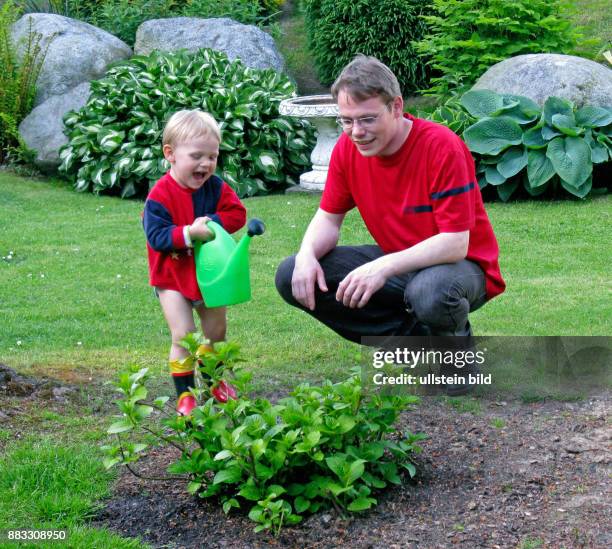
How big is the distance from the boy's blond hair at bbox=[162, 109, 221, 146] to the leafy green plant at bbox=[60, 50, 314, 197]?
15.3 ft

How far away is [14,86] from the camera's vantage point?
9.85 metres

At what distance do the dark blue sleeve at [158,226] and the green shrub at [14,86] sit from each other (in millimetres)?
6207

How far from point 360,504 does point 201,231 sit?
1.29 metres

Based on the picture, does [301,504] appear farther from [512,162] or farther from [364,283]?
[512,162]

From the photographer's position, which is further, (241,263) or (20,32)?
(20,32)

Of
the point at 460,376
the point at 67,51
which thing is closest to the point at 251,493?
the point at 460,376

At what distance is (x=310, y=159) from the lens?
901 centimetres

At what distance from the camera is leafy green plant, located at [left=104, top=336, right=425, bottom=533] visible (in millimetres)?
2783

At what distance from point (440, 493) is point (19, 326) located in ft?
9.92

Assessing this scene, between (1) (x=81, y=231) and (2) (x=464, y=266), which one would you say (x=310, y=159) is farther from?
(2) (x=464, y=266)

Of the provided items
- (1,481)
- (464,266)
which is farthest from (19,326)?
(464,266)

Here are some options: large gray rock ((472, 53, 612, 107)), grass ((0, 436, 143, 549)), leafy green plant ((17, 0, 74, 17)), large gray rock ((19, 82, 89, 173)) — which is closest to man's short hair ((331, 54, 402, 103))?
grass ((0, 436, 143, 549))

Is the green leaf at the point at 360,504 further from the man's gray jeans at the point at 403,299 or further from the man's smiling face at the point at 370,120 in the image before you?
the man's smiling face at the point at 370,120

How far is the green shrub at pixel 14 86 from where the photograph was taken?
9.75m
